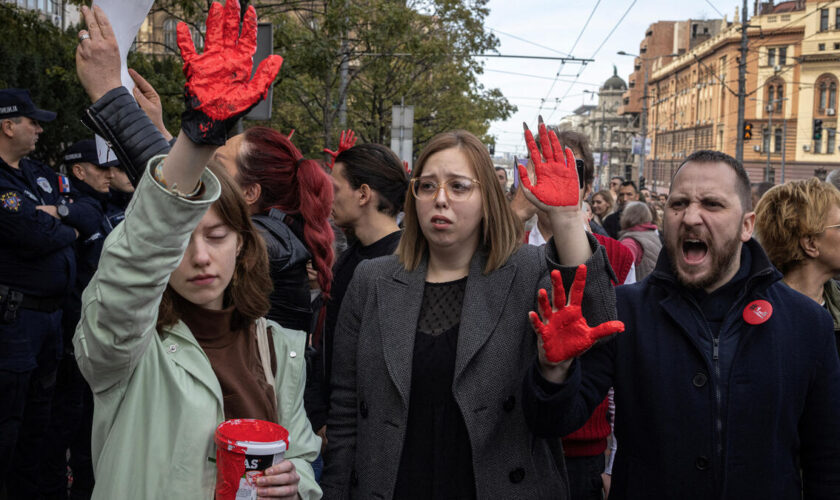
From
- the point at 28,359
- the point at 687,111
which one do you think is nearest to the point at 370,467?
the point at 28,359

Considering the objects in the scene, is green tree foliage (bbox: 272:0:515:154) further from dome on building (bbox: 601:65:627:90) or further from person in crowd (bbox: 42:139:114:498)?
dome on building (bbox: 601:65:627:90)

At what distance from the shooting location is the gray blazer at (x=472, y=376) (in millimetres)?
2449

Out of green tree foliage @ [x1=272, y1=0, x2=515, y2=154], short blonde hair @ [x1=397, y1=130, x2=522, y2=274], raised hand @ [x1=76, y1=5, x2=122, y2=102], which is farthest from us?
green tree foliage @ [x1=272, y1=0, x2=515, y2=154]

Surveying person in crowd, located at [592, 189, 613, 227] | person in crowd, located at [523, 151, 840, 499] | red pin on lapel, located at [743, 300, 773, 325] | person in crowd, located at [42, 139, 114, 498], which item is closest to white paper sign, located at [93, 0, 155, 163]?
person in crowd, located at [523, 151, 840, 499]

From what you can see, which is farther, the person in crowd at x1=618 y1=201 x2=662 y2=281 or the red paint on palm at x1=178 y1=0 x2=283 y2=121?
the person in crowd at x1=618 y1=201 x2=662 y2=281

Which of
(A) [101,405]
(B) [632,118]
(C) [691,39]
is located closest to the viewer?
(A) [101,405]

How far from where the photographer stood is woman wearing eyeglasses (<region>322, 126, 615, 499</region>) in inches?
94.7

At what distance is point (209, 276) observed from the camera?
2.22m

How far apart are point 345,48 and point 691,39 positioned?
9601cm

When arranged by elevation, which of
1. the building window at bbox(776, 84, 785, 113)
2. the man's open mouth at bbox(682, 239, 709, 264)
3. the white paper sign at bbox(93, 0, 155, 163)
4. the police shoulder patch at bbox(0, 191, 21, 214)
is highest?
the building window at bbox(776, 84, 785, 113)

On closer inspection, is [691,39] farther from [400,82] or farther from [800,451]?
[800,451]

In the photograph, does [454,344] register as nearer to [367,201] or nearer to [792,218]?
[367,201]

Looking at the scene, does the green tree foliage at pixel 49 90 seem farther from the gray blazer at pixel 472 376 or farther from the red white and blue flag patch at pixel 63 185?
the gray blazer at pixel 472 376

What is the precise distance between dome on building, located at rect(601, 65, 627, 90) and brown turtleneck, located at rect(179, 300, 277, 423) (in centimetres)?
14869
